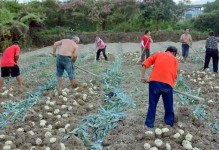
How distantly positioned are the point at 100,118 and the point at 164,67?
1.32 m

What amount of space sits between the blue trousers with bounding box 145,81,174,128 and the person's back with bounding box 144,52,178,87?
8 centimetres

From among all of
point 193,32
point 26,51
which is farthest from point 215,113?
point 193,32

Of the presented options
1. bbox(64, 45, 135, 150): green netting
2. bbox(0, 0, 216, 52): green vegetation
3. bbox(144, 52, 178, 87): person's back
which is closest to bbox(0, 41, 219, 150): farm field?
bbox(64, 45, 135, 150): green netting

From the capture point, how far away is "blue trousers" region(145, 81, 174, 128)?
542 cm

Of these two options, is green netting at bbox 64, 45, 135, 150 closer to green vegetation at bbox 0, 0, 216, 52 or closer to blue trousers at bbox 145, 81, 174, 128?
blue trousers at bbox 145, 81, 174, 128

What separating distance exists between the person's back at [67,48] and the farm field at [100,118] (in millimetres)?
810

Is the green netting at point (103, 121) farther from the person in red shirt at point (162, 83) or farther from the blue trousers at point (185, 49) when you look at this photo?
the blue trousers at point (185, 49)

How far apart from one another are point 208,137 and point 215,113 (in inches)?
53.8

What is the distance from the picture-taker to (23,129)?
18.2 ft

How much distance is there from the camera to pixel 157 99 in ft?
18.0

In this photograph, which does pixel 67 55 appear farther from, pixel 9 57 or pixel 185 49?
pixel 185 49

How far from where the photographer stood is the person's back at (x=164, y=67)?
5.45m

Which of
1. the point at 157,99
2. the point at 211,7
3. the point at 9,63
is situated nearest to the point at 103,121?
the point at 157,99

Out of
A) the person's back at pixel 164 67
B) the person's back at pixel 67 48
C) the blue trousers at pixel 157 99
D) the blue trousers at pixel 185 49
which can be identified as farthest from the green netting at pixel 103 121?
Result: the blue trousers at pixel 185 49
